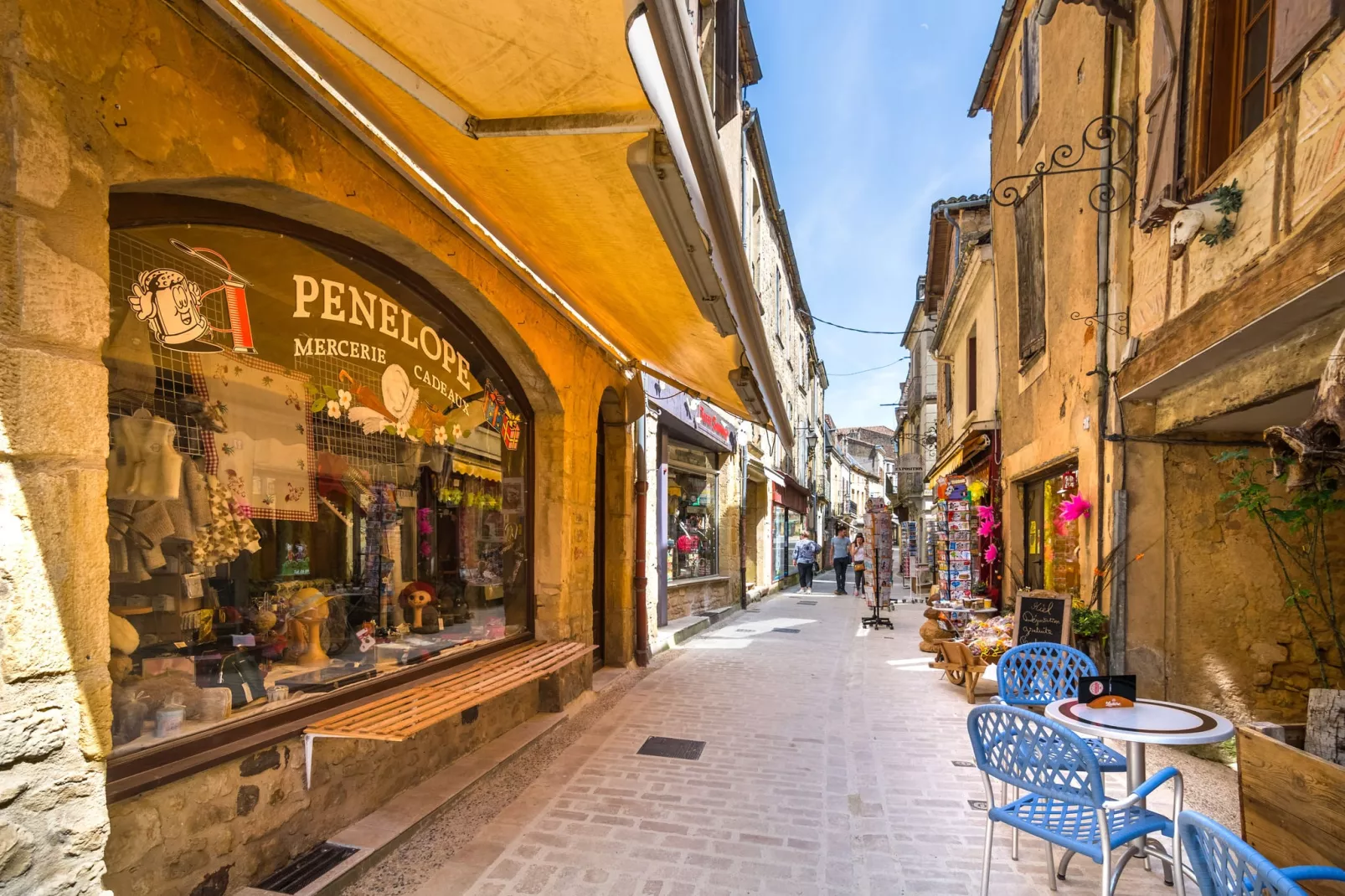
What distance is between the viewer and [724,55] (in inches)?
277

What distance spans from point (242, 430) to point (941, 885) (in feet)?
12.6

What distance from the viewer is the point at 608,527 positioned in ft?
25.1

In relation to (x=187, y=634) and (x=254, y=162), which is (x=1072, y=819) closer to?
(x=187, y=634)

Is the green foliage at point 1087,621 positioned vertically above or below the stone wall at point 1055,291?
below

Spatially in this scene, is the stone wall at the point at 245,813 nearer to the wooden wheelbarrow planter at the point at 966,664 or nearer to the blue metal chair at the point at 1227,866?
the blue metal chair at the point at 1227,866

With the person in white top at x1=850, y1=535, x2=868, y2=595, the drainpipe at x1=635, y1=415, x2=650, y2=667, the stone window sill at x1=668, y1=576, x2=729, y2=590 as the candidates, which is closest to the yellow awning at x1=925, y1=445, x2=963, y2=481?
the person in white top at x1=850, y1=535, x2=868, y2=595

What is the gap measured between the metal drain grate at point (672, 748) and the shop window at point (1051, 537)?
140 inches

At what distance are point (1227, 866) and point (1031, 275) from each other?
757 centimetres

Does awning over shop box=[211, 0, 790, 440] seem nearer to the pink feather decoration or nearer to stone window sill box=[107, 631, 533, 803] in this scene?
stone window sill box=[107, 631, 533, 803]

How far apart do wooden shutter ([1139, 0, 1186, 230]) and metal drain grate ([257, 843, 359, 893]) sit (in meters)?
5.92

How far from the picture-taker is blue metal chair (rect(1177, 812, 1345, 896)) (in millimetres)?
1463

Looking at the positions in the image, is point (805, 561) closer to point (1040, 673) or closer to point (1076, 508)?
point (1076, 508)

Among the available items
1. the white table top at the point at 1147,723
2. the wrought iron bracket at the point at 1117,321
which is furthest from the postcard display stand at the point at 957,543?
the white table top at the point at 1147,723

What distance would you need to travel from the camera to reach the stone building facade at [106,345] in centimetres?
189
